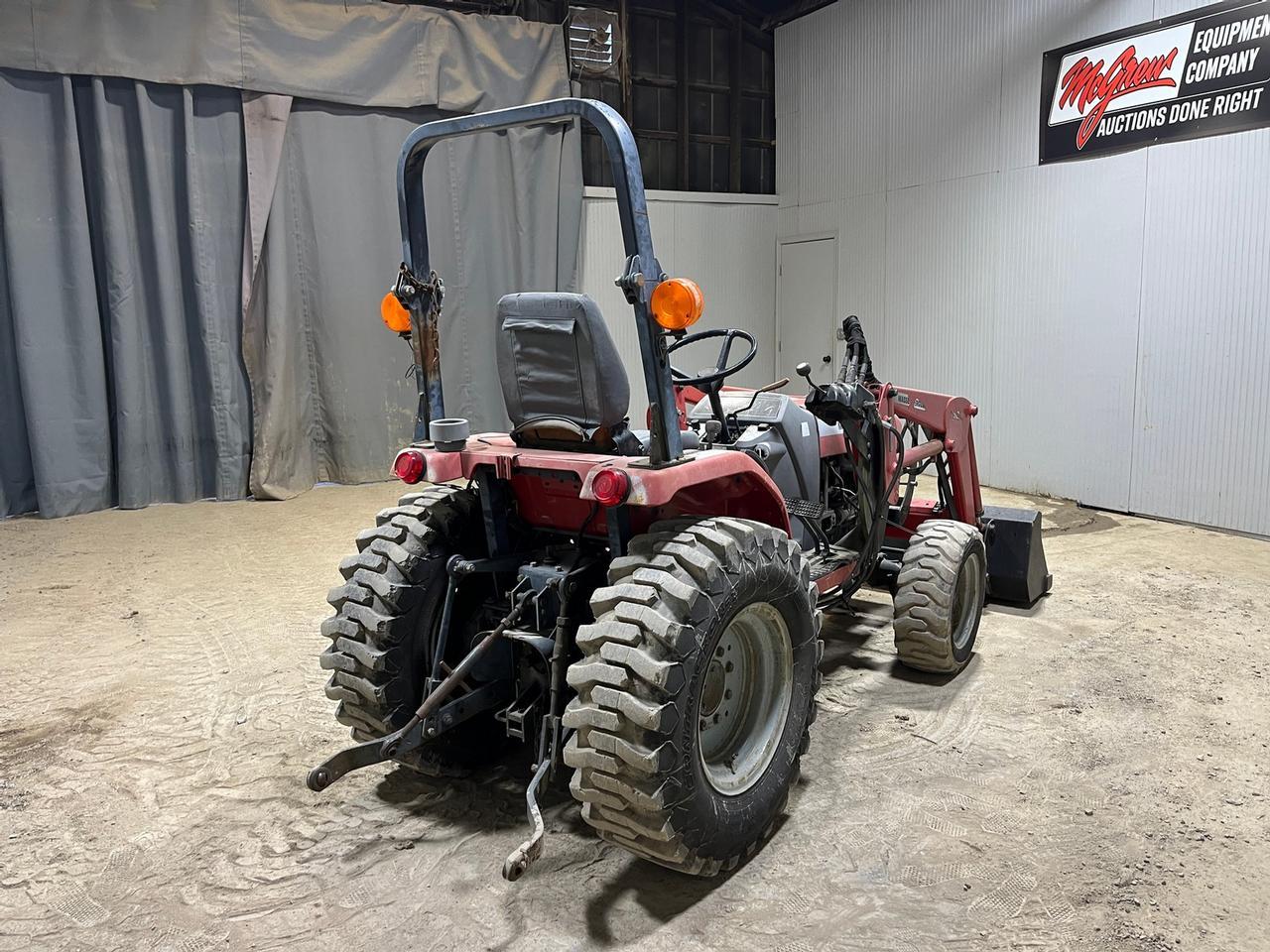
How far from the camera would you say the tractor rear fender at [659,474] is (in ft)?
7.66

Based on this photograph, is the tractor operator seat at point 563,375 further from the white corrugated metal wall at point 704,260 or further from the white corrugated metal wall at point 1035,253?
the white corrugated metal wall at point 704,260

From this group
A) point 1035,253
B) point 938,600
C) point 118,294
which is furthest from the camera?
point 1035,253

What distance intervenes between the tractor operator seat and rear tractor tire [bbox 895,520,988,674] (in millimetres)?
1564

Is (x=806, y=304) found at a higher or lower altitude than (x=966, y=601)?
higher

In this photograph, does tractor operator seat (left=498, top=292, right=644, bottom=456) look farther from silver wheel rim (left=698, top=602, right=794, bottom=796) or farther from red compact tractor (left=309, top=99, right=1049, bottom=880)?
silver wheel rim (left=698, top=602, right=794, bottom=796)

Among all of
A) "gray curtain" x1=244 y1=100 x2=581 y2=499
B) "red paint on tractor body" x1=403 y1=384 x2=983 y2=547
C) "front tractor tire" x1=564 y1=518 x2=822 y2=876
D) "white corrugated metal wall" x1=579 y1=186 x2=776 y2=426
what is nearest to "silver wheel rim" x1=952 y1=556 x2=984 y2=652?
"red paint on tractor body" x1=403 y1=384 x2=983 y2=547

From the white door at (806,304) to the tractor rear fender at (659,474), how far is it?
6.53m

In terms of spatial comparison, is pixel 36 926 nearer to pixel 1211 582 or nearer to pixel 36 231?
pixel 1211 582

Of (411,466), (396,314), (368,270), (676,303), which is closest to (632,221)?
(676,303)

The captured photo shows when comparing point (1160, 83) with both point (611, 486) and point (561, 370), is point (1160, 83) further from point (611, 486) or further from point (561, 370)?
point (611, 486)

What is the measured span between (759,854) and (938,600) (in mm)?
1477

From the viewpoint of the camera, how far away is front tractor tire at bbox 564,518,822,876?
220cm

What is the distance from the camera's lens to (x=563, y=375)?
2604 mm

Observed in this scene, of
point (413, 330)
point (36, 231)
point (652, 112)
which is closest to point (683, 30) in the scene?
point (652, 112)
